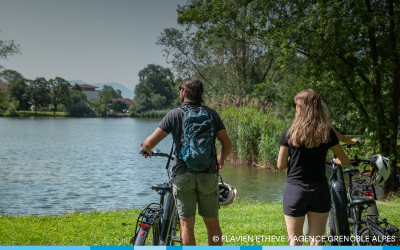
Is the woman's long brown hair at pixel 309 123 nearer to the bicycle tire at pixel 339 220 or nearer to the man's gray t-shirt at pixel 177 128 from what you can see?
the man's gray t-shirt at pixel 177 128

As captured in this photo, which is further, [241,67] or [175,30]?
[175,30]

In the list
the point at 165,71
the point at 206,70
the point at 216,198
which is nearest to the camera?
the point at 216,198

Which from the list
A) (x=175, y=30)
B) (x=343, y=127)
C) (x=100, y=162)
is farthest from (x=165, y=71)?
(x=343, y=127)

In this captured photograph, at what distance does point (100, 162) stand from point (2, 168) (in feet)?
15.1

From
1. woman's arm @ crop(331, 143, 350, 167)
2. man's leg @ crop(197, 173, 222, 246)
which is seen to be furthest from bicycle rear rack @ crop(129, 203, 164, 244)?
woman's arm @ crop(331, 143, 350, 167)

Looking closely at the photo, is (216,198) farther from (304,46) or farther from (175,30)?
(175,30)

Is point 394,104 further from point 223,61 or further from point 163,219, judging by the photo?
point 223,61

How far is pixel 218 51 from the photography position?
24312 mm

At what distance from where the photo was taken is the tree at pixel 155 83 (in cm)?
12006

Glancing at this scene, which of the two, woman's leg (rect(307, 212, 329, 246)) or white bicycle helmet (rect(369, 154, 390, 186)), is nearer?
woman's leg (rect(307, 212, 329, 246))

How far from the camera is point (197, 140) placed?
2906 mm

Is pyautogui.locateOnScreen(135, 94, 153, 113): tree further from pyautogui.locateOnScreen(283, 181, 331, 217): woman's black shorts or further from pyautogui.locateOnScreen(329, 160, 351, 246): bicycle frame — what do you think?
pyautogui.locateOnScreen(283, 181, 331, 217): woman's black shorts

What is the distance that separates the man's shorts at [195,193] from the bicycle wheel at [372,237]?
146cm

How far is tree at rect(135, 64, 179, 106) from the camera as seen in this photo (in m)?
120
